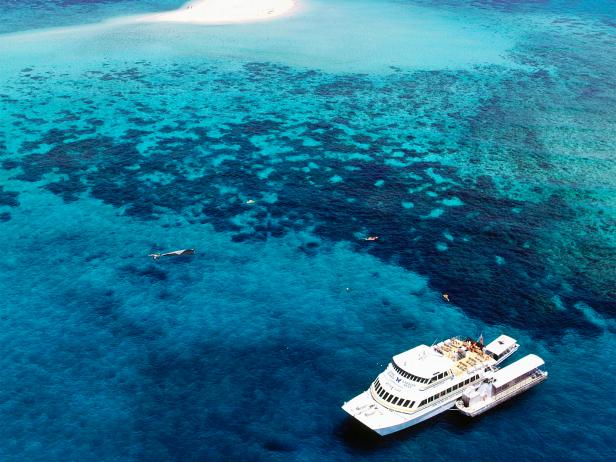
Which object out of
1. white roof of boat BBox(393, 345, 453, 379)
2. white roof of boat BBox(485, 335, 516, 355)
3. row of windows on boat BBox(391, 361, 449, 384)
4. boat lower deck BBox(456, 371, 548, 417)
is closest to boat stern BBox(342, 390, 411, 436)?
row of windows on boat BBox(391, 361, 449, 384)

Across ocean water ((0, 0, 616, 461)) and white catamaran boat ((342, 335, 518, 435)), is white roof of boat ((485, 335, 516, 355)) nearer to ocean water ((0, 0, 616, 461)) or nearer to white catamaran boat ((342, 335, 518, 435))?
white catamaran boat ((342, 335, 518, 435))

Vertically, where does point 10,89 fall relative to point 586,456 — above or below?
above

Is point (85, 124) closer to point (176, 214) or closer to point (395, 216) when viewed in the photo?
point (176, 214)

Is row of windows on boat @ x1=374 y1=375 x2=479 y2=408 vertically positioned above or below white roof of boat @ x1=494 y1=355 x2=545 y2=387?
above

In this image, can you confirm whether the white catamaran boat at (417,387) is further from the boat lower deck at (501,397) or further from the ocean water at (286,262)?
the ocean water at (286,262)

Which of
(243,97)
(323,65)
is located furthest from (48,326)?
(323,65)

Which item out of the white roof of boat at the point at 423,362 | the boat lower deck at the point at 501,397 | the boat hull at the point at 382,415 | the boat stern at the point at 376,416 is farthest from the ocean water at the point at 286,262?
the white roof of boat at the point at 423,362
